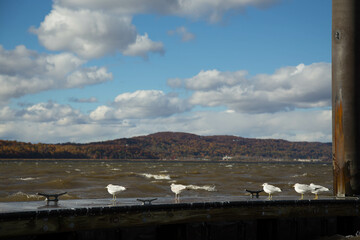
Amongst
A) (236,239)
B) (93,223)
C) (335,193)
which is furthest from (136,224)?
(335,193)

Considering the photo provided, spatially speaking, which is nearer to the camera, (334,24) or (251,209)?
(251,209)

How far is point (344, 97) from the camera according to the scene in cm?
1338

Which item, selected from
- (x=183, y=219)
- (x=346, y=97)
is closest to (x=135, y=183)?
(x=346, y=97)

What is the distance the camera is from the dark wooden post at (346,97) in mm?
13250

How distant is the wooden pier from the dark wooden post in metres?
1.02

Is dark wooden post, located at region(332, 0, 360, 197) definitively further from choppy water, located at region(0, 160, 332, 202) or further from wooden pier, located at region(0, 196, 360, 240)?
choppy water, located at region(0, 160, 332, 202)

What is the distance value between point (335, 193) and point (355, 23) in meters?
4.96

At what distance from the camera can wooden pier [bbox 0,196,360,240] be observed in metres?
8.80

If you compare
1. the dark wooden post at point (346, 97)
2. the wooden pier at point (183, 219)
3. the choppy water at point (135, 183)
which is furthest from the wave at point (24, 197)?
the dark wooden post at point (346, 97)

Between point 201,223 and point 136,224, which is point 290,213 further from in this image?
point 136,224

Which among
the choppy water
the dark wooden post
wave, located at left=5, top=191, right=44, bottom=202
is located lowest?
wave, located at left=5, top=191, right=44, bottom=202

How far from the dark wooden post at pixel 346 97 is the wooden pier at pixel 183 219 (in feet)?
3.35

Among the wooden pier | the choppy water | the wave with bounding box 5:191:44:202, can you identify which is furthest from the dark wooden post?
the wave with bounding box 5:191:44:202

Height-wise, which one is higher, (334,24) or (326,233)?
(334,24)
